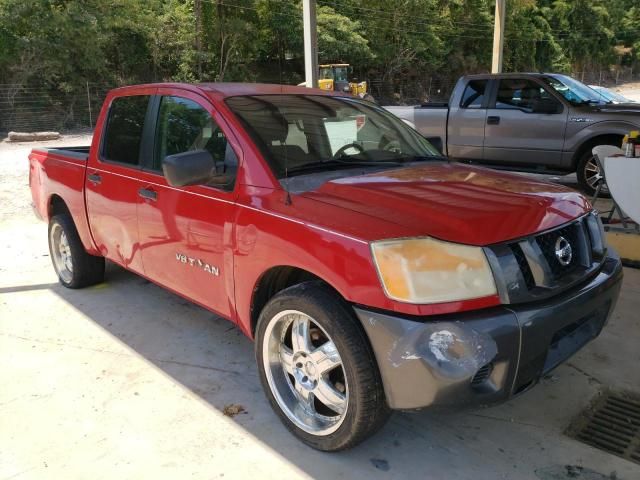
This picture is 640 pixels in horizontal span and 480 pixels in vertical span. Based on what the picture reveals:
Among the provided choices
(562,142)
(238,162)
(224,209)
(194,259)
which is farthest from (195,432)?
(562,142)

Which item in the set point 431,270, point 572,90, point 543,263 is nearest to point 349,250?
point 431,270

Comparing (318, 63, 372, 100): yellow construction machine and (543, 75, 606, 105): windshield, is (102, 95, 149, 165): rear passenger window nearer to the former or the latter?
(543, 75, 606, 105): windshield

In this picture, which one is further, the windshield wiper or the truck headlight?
the windshield wiper

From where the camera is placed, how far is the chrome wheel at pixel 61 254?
16.7ft

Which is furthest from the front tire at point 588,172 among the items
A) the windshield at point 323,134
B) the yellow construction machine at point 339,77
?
the yellow construction machine at point 339,77

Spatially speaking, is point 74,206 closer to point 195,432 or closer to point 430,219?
point 195,432

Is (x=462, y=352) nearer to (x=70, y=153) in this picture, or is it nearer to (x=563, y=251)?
(x=563, y=251)

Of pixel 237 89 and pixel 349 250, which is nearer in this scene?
pixel 349 250

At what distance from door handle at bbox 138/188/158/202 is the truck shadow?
3.46 feet

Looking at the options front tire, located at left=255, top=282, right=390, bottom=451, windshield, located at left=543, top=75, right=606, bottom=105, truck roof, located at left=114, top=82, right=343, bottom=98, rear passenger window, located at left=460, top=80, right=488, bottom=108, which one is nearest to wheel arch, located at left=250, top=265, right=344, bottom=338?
front tire, located at left=255, top=282, right=390, bottom=451

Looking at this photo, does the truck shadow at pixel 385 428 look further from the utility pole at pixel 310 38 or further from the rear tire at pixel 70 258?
the utility pole at pixel 310 38

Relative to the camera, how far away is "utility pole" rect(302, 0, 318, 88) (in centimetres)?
871

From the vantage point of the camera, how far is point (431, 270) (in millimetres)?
2350

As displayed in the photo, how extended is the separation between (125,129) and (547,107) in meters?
6.61
